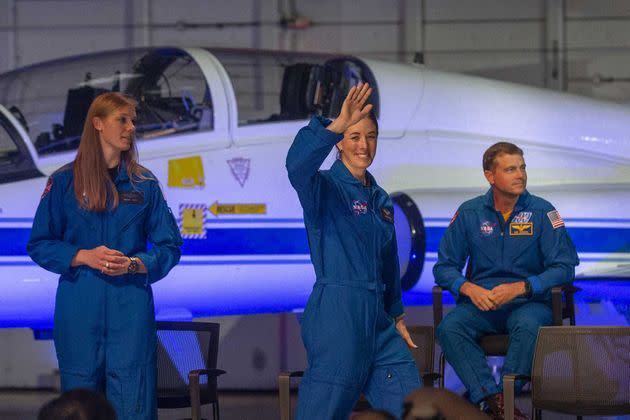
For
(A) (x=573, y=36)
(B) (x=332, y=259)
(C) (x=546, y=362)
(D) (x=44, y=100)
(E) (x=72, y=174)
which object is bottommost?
(C) (x=546, y=362)

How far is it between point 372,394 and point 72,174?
1.39m

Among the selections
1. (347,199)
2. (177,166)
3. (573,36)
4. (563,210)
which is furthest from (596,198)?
(573,36)

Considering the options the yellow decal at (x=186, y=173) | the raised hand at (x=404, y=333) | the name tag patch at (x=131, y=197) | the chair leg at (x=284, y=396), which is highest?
the yellow decal at (x=186, y=173)

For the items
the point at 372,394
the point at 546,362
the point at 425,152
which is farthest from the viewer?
the point at 425,152

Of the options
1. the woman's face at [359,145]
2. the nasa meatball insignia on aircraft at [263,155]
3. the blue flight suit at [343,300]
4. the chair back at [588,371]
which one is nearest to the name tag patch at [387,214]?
the blue flight suit at [343,300]

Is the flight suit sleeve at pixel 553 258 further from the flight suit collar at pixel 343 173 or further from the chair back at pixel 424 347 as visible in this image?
the flight suit collar at pixel 343 173

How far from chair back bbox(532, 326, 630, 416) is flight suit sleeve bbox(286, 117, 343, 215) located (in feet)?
4.66

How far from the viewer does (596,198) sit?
236 inches

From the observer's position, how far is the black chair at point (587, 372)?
13.7 feet

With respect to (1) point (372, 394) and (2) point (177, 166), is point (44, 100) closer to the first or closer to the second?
(2) point (177, 166)

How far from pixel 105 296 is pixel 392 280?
1030 mm

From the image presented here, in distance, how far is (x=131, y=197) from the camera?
3.87 meters

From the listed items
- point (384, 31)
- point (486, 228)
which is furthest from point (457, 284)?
point (384, 31)

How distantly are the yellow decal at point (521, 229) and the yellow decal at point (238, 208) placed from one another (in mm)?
1618
